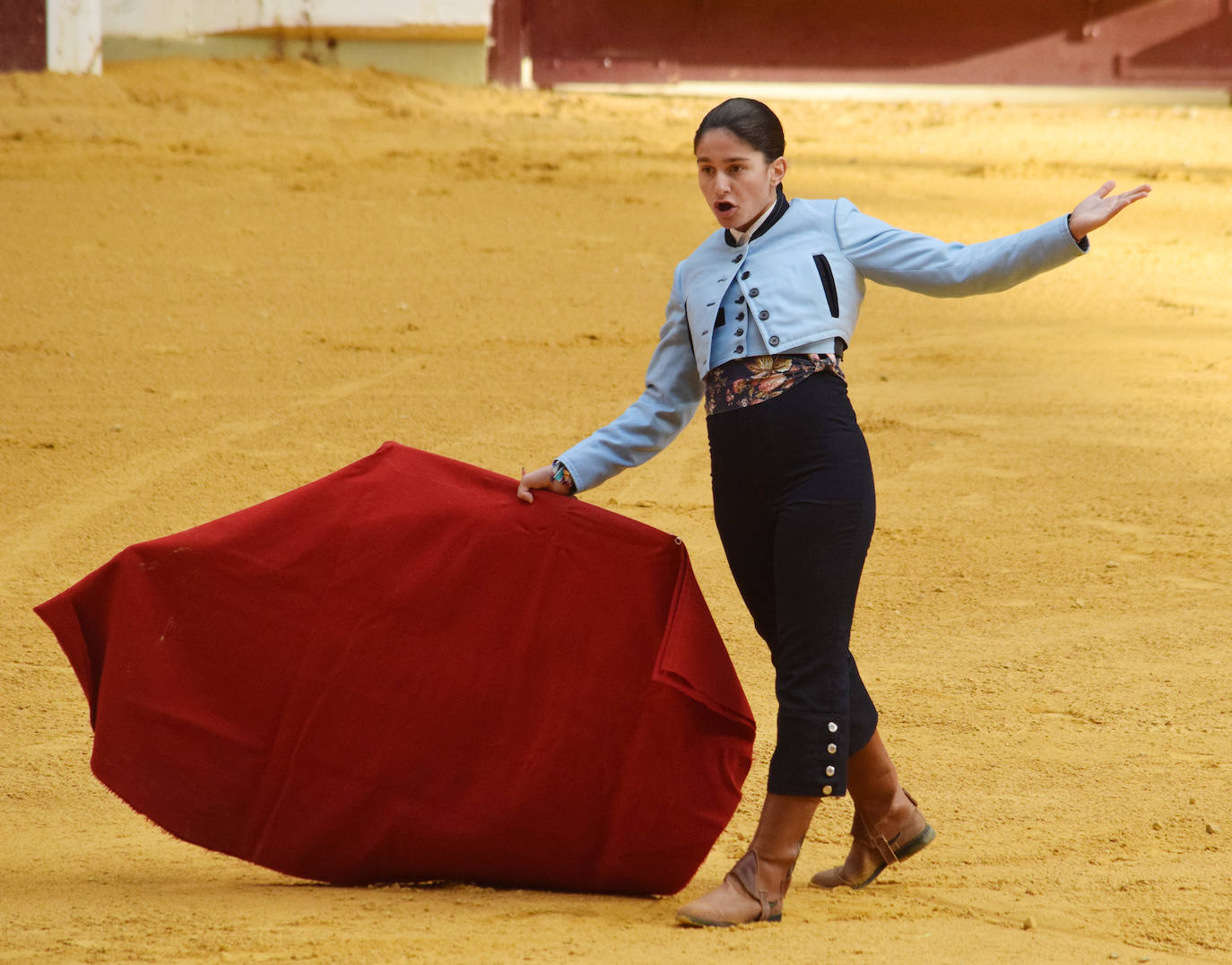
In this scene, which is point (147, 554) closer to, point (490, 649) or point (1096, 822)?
point (490, 649)

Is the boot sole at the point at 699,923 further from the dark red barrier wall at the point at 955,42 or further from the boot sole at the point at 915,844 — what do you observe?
the dark red barrier wall at the point at 955,42

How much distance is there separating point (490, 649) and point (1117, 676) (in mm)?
1986

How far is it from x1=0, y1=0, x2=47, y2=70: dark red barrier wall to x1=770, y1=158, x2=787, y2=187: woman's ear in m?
8.25

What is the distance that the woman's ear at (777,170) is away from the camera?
7.43 feet

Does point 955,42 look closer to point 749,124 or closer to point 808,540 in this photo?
point 749,124

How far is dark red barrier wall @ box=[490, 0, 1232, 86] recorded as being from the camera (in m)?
12.4

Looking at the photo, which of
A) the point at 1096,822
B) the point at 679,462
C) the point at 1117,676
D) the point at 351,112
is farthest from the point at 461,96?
the point at 1096,822

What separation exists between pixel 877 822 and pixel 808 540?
0.56 metres

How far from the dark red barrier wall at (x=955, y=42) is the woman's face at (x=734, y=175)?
10.4 meters

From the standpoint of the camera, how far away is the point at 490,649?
2373 millimetres

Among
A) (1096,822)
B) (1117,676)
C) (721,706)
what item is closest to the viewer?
(721,706)

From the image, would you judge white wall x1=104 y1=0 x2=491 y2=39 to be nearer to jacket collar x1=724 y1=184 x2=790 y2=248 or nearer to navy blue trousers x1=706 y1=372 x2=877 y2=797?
jacket collar x1=724 y1=184 x2=790 y2=248

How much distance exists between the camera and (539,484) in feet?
7.88

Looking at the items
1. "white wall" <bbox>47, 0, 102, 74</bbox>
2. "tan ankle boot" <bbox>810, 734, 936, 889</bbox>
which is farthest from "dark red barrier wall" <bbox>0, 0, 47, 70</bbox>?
"tan ankle boot" <bbox>810, 734, 936, 889</bbox>
